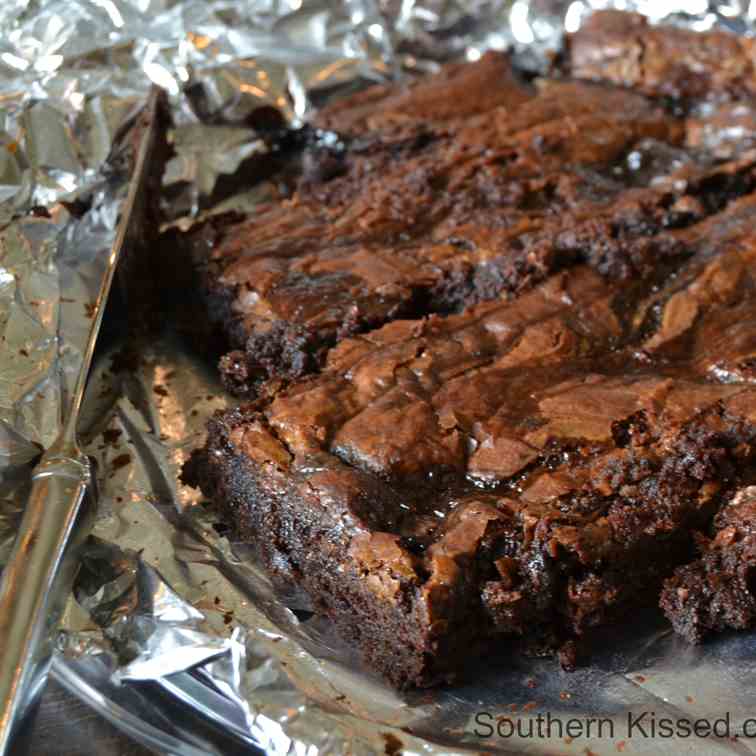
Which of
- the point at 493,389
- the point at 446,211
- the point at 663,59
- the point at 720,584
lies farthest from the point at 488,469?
the point at 663,59

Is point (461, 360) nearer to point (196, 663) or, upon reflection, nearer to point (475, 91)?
point (196, 663)

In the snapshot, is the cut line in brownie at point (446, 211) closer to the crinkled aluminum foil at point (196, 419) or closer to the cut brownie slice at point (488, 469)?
the cut brownie slice at point (488, 469)

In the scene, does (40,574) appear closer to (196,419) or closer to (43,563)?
(43,563)

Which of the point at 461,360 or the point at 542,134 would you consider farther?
the point at 542,134

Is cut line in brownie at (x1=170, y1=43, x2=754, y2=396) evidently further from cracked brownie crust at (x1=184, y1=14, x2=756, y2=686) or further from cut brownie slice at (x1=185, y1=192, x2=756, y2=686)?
cut brownie slice at (x1=185, y1=192, x2=756, y2=686)

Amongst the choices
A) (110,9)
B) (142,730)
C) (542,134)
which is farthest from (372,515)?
(110,9)

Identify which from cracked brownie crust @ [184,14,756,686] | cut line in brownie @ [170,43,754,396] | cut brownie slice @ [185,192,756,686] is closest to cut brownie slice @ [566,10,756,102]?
cut line in brownie @ [170,43,754,396]

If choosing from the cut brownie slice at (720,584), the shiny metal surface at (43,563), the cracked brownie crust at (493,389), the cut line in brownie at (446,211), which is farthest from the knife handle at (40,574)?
the cut brownie slice at (720,584)
